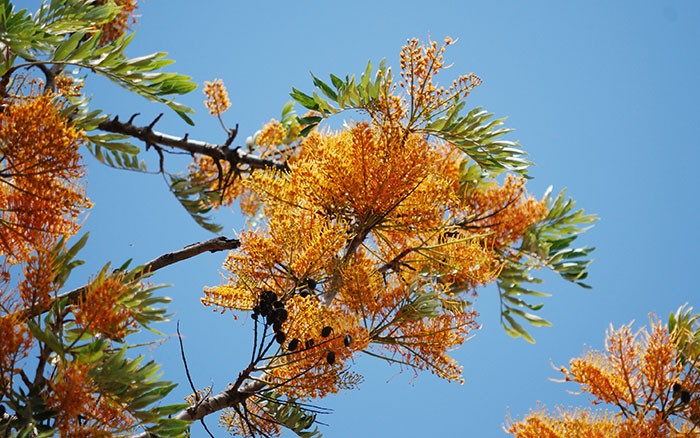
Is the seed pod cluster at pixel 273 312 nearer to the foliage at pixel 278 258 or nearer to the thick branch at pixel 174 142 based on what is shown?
the foliage at pixel 278 258

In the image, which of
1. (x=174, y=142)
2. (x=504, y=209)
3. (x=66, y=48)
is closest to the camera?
(x=66, y=48)

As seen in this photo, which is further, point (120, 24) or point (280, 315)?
point (120, 24)

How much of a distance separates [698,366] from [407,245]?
158 centimetres

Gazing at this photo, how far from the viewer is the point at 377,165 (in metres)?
2.11

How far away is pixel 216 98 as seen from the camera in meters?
4.42

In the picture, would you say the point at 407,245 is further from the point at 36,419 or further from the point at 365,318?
the point at 36,419

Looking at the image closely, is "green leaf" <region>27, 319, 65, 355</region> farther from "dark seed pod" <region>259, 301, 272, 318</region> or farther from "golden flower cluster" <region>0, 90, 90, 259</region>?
"dark seed pod" <region>259, 301, 272, 318</region>

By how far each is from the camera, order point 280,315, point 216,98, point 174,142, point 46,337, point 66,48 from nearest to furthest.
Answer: point 46,337 < point 280,315 < point 66,48 < point 174,142 < point 216,98

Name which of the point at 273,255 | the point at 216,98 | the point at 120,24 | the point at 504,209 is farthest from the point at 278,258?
the point at 120,24

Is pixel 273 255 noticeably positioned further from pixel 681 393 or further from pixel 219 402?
pixel 681 393

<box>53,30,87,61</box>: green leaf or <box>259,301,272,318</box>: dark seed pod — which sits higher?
<box>53,30,87,61</box>: green leaf

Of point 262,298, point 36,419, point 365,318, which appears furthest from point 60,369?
point 365,318

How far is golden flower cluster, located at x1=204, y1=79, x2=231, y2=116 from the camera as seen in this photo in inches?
174

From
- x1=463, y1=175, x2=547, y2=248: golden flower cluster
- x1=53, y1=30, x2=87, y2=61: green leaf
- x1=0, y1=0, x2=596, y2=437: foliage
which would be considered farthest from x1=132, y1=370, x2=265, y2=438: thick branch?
x1=463, y1=175, x2=547, y2=248: golden flower cluster
